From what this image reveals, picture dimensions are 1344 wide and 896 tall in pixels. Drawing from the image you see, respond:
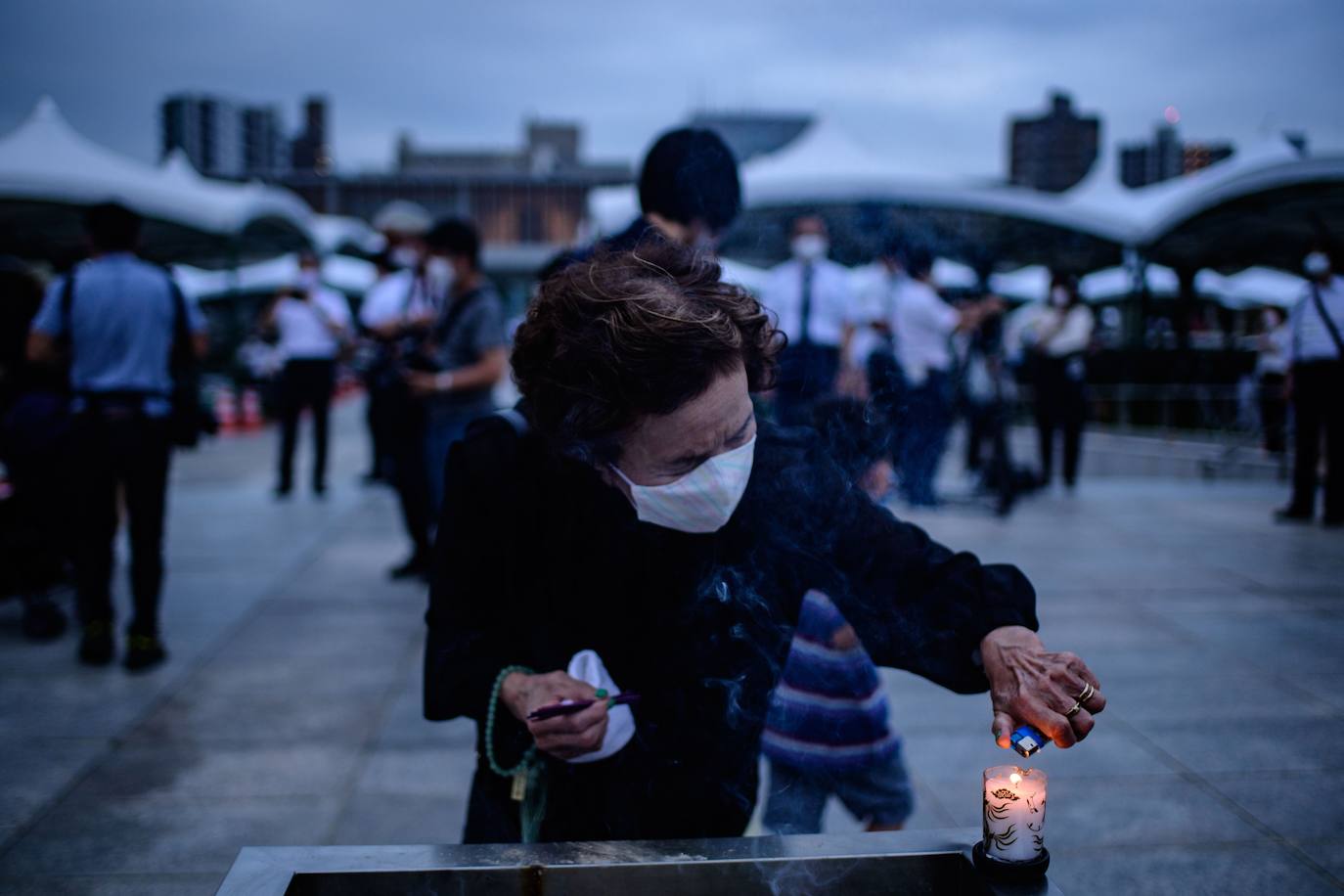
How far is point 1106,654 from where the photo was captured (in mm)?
4363

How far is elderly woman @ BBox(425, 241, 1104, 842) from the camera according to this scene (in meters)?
1.46

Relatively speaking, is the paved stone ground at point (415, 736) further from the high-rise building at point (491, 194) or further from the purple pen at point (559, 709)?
the high-rise building at point (491, 194)

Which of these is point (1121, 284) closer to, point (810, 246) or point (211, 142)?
point (810, 246)

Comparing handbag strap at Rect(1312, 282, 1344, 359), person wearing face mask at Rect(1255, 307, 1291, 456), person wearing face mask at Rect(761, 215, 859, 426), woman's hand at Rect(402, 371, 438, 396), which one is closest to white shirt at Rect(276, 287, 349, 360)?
woman's hand at Rect(402, 371, 438, 396)

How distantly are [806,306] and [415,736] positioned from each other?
3.22 meters

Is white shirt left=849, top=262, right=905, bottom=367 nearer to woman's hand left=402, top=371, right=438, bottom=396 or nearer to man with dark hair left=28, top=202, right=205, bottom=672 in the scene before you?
woman's hand left=402, top=371, right=438, bottom=396

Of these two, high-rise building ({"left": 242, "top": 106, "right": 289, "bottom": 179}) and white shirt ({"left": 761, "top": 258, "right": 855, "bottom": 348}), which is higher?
high-rise building ({"left": 242, "top": 106, "right": 289, "bottom": 179})

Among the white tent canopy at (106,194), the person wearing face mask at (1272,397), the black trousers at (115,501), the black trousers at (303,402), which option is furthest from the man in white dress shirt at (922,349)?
the white tent canopy at (106,194)

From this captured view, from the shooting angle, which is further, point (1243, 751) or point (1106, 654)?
point (1106, 654)

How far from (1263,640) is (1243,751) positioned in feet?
4.66

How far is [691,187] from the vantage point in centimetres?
266

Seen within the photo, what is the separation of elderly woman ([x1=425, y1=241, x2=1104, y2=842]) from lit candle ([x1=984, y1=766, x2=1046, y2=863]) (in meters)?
0.20

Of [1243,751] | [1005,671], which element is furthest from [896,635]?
[1243,751]

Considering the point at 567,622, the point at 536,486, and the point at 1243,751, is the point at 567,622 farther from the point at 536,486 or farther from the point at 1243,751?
the point at 1243,751
